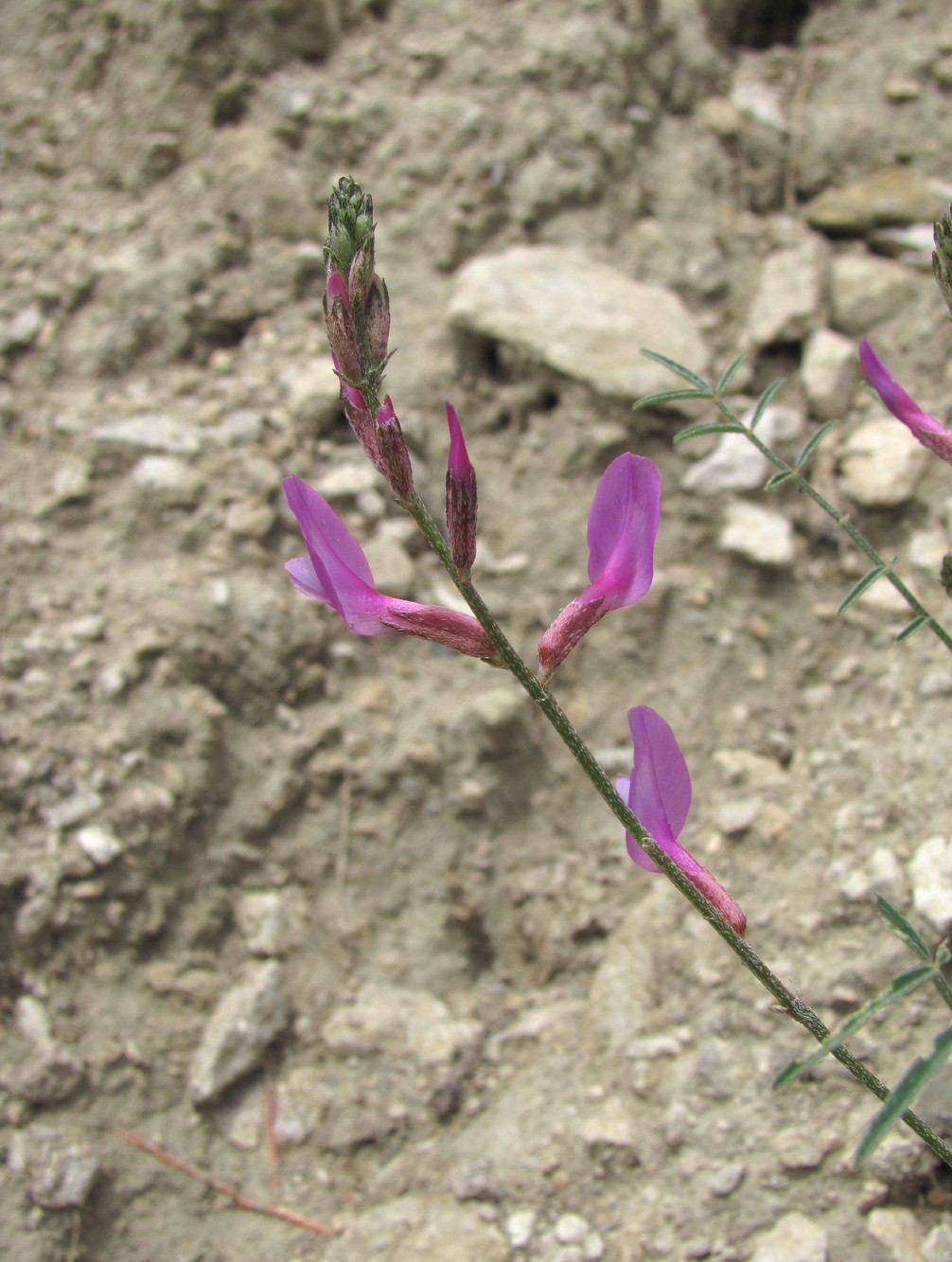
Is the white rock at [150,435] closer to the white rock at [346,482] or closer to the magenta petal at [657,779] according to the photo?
the white rock at [346,482]

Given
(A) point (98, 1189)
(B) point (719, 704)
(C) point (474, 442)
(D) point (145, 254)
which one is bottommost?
(A) point (98, 1189)

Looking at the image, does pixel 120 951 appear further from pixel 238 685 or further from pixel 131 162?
pixel 131 162

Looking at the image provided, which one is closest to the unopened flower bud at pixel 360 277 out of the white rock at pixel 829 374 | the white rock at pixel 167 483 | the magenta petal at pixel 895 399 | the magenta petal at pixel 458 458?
the magenta petal at pixel 458 458

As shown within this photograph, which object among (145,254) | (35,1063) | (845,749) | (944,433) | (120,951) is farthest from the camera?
(145,254)

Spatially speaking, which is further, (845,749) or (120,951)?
(845,749)

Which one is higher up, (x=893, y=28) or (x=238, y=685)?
(x=893, y=28)

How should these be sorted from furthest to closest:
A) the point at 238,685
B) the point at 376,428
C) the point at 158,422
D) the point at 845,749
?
the point at 158,422, the point at 238,685, the point at 845,749, the point at 376,428

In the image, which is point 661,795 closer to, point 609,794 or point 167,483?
point 609,794

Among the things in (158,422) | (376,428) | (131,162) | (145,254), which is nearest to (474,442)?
(158,422)
